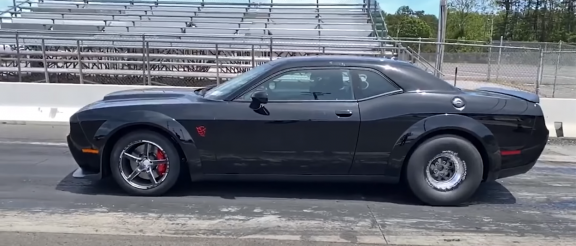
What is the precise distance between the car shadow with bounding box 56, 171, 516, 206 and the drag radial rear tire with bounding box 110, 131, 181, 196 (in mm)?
173

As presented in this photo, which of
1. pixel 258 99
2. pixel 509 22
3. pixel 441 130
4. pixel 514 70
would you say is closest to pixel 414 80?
pixel 441 130

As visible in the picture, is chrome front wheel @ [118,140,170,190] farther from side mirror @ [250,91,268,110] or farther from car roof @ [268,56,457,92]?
car roof @ [268,56,457,92]

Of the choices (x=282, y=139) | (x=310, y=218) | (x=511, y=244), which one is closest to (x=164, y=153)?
(x=282, y=139)

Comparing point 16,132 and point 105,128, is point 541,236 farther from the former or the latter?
point 16,132

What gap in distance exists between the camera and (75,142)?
517cm

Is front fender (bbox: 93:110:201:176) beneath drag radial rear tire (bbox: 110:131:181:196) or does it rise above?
above

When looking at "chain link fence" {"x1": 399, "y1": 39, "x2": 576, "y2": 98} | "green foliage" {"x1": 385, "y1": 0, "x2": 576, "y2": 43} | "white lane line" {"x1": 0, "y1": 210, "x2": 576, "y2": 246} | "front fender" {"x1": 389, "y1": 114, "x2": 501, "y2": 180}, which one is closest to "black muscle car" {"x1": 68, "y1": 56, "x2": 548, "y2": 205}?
"front fender" {"x1": 389, "y1": 114, "x2": 501, "y2": 180}

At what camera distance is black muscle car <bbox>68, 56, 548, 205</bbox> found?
5.04m

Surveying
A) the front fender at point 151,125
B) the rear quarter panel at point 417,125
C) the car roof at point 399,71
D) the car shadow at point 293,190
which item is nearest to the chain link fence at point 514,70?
the car shadow at point 293,190

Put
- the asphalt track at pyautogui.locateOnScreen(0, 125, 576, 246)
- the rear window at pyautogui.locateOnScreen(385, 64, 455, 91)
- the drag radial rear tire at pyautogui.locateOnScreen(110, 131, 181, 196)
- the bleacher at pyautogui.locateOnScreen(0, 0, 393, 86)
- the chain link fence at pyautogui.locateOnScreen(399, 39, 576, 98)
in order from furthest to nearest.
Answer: the chain link fence at pyautogui.locateOnScreen(399, 39, 576, 98) → the bleacher at pyautogui.locateOnScreen(0, 0, 393, 86) → the rear window at pyautogui.locateOnScreen(385, 64, 455, 91) → the drag radial rear tire at pyautogui.locateOnScreen(110, 131, 181, 196) → the asphalt track at pyautogui.locateOnScreen(0, 125, 576, 246)

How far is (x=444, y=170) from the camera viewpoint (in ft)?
17.0

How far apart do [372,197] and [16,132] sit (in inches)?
262

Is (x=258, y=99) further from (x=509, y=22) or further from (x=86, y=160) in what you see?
(x=509, y=22)

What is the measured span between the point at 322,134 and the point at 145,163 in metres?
1.82
